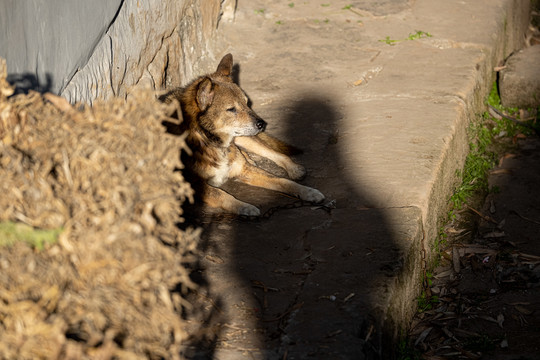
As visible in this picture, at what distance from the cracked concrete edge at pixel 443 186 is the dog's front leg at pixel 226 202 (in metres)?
1.09

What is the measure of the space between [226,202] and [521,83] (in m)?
3.62

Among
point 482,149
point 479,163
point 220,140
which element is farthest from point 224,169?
point 482,149

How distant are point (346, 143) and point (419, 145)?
56 cm

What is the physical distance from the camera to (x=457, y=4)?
7.22 m

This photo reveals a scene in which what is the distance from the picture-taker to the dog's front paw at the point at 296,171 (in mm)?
4754

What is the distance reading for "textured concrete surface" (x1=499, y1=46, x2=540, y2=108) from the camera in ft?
20.8

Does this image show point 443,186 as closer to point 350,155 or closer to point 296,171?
point 350,155

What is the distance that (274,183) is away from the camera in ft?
15.4

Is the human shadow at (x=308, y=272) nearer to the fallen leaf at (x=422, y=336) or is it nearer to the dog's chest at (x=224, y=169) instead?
the dog's chest at (x=224, y=169)

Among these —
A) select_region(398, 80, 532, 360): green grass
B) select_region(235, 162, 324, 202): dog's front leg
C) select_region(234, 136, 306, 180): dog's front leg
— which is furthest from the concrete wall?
select_region(398, 80, 532, 360): green grass

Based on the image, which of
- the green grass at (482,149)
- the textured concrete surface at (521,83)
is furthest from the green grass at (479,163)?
the textured concrete surface at (521,83)

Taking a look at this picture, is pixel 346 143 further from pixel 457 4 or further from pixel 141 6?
pixel 457 4

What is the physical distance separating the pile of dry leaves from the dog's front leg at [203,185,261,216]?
2.23 m

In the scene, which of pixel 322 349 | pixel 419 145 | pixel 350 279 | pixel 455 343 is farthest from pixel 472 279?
pixel 322 349
